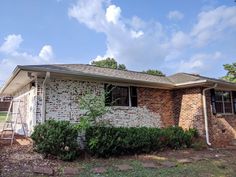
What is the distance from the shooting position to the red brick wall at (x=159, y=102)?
11328 mm

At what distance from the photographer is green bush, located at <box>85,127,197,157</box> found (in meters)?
7.83

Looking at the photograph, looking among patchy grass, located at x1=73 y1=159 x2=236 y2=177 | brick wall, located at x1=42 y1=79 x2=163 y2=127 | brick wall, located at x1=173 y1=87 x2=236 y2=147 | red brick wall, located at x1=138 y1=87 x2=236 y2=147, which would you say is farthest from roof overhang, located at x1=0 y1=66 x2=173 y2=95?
patchy grass, located at x1=73 y1=159 x2=236 y2=177

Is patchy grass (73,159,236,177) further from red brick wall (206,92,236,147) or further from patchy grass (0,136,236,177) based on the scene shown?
red brick wall (206,92,236,147)

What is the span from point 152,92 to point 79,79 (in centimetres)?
393

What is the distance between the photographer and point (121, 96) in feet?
35.2

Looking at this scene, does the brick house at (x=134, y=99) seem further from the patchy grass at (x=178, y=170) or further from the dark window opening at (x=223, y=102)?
the patchy grass at (x=178, y=170)

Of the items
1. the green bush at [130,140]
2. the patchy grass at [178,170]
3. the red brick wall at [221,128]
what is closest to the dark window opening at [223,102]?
the red brick wall at [221,128]

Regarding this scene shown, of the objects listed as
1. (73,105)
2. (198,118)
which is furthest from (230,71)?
(73,105)

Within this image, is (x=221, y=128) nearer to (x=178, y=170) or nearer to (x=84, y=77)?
(x=178, y=170)

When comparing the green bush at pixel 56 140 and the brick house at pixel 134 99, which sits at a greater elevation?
the brick house at pixel 134 99

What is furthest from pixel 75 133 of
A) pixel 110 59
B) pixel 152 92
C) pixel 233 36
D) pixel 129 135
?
pixel 110 59

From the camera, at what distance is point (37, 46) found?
15.7m

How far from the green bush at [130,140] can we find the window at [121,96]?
1976 millimetres

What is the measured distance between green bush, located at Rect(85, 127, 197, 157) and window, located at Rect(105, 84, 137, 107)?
77.8 inches
